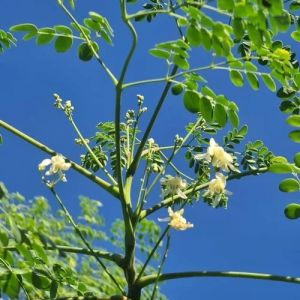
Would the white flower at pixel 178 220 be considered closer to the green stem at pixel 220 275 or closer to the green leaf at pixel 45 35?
the green stem at pixel 220 275

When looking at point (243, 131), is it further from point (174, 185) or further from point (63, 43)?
point (63, 43)

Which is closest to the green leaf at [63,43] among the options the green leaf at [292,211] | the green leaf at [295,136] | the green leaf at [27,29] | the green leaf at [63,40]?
the green leaf at [63,40]

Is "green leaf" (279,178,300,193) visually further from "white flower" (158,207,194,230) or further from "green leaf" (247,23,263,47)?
"green leaf" (247,23,263,47)

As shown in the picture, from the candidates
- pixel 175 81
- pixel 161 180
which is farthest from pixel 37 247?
pixel 175 81

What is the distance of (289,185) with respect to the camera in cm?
242

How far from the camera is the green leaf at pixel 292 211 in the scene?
235cm

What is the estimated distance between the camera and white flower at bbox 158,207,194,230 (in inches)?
89.4

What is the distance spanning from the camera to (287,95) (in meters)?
2.61

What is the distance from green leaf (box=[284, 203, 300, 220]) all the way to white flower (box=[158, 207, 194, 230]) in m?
0.32

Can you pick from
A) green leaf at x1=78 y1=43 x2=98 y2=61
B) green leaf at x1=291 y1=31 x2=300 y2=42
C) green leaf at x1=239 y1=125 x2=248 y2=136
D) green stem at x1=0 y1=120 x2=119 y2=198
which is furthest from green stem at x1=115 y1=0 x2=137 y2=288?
green leaf at x1=239 y1=125 x2=248 y2=136

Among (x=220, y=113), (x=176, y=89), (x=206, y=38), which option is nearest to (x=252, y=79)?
(x=220, y=113)

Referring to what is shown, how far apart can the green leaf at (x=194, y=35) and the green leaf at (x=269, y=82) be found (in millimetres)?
433

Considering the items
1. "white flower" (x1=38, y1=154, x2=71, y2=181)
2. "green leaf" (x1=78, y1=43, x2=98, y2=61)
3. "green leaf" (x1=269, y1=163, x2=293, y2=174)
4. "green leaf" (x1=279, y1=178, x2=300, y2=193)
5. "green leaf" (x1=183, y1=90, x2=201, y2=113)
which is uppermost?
"green leaf" (x1=78, y1=43, x2=98, y2=61)

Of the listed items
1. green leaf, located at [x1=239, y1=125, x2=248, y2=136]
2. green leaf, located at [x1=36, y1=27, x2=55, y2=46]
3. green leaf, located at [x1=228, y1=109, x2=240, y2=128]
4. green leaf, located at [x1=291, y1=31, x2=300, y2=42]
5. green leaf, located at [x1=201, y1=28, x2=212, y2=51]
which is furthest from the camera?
green leaf, located at [x1=239, y1=125, x2=248, y2=136]
